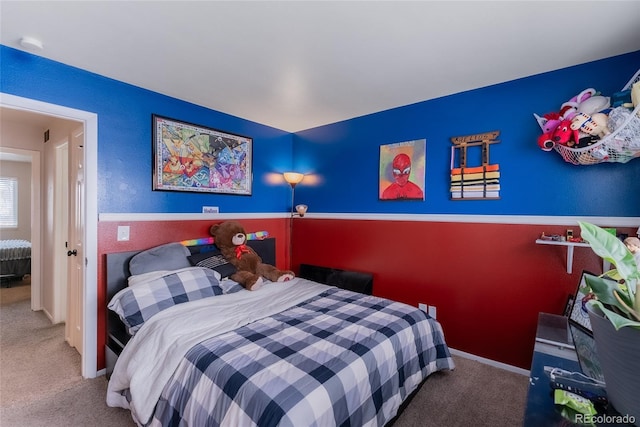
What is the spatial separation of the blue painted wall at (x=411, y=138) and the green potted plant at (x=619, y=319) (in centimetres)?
185

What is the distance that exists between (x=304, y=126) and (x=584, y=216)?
9.56 ft

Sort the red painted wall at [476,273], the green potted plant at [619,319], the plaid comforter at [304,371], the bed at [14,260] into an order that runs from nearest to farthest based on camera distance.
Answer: the green potted plant at [619,319]
the plaid comforter at [304,371]
the red painted wall at [476,273]
the bed at [14,260]

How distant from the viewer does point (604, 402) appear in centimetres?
80

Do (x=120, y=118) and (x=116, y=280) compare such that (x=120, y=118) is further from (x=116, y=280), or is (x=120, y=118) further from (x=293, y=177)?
(x=293, y=177)

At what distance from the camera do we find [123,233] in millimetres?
2488

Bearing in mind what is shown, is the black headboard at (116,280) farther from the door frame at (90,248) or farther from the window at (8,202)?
the window at (8,202)

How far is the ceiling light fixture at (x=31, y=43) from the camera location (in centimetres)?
186

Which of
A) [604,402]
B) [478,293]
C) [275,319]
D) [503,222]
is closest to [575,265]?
[503,222]

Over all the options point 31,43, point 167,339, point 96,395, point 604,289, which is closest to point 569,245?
point 604,289

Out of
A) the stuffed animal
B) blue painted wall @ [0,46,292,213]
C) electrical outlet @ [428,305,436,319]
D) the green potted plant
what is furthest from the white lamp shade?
the green potted plant

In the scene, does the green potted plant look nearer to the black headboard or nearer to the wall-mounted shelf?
the wall-mounted shelf

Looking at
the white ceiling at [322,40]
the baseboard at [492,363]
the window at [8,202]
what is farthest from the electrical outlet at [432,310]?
the window at [8,202]

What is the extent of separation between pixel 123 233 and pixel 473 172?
3.11 metres

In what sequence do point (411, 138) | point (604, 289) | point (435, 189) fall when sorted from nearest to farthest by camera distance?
point (604, 289) < point (435, 189) < point (411, 138)
